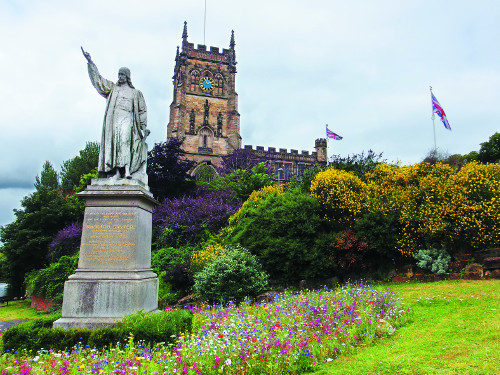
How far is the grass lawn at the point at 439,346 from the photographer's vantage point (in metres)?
5.16

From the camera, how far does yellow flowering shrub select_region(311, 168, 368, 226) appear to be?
18891 millimetres

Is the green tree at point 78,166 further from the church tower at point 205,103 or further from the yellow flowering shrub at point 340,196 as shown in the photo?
the yellow flowering shrub at point 340,196

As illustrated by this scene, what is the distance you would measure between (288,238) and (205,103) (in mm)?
46084

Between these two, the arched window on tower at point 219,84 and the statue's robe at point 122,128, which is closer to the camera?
the statue's robe at point 122,128

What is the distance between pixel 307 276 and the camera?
56.1 ft

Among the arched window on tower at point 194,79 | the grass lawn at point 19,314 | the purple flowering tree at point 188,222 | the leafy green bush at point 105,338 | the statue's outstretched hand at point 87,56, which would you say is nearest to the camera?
the leafy green bush at point 105,338

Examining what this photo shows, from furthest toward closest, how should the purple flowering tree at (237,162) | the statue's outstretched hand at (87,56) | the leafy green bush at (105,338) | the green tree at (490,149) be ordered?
the purple flowering tree at (237,162)
the green tree at (490,149)
the statue's outstretched hand at (87,56)
the leafy green bush at (105,338)

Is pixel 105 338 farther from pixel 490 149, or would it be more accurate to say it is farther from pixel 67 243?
pixel 490 149

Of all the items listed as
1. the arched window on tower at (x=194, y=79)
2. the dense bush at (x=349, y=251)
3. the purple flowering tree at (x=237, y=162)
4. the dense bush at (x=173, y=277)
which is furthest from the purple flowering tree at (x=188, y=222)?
the arched window on tower at (x=194, y=79)

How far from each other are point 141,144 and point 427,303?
911 centimetres

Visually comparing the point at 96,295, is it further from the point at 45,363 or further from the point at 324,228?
the point at 324,228

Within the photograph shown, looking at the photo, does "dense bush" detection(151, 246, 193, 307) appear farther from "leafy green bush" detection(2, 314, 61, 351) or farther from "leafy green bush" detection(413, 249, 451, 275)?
"leafy green bush" detection(413, 249, 451, 275)

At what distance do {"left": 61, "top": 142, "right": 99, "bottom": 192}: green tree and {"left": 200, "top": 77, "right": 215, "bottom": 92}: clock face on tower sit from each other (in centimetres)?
2066

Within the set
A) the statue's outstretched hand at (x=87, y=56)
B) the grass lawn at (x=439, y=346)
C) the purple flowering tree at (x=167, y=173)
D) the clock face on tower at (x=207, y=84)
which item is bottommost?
the grass lawn at (x=439, y=346)
